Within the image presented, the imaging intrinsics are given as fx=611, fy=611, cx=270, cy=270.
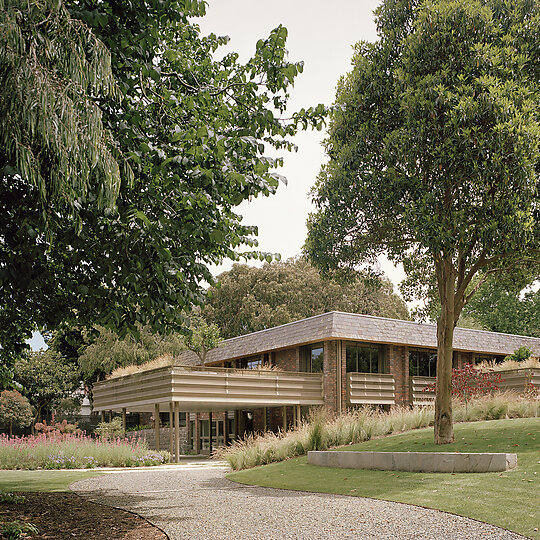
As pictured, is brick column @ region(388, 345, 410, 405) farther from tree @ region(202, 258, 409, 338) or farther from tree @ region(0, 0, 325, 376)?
tree @ region(0, 0, 325, 376)

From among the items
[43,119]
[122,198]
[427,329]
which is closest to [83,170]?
[43,119]

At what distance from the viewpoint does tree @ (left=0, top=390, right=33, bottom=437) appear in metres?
33.9

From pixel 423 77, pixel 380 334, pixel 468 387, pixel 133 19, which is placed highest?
pixel 423 77

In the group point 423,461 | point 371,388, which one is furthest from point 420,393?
point 423,461

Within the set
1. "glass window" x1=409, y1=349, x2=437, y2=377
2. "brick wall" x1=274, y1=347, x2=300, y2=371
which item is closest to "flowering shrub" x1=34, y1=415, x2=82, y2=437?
"brick wall" x1=274, y1=347, x2=300, y2=371

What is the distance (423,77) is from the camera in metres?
13.7

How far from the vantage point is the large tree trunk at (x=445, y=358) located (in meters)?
13.8

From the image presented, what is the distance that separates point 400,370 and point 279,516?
19.8m

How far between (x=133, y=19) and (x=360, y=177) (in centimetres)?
930

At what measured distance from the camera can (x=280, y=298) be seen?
41.9 m

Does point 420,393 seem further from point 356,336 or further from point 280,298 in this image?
point 280,298

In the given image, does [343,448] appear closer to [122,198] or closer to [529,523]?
[529,523]

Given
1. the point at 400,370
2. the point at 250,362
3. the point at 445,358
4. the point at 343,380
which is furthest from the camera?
the point at 250,362

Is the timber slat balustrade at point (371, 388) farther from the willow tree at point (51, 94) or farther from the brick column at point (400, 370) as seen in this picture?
the willow tree at point (51, 94)
